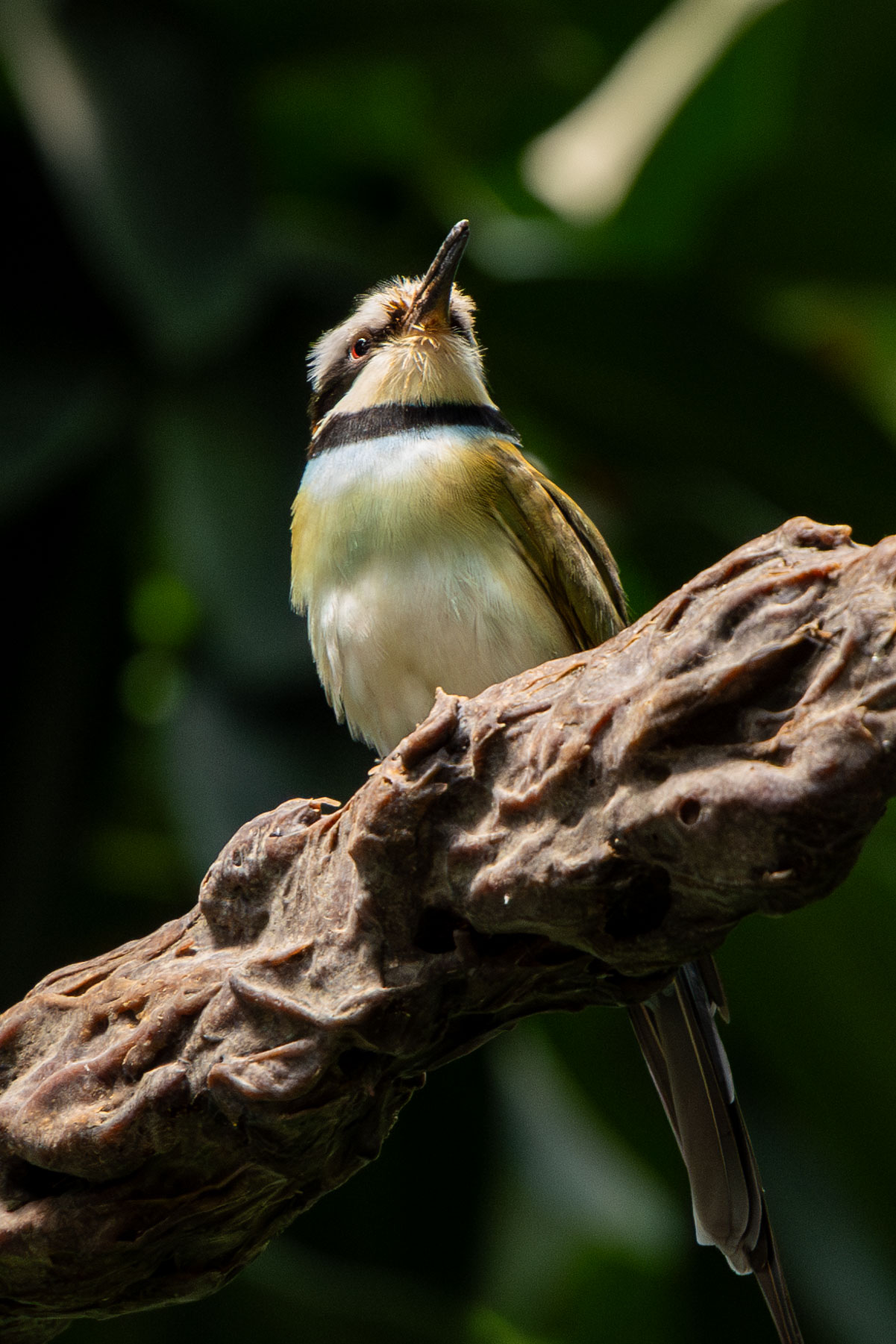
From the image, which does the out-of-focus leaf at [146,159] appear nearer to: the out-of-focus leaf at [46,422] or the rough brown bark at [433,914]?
the out-of-focus leaf at [46,422]

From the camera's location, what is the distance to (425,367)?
14.7 feet

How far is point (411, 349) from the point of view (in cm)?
451

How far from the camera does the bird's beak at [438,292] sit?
4363 mm

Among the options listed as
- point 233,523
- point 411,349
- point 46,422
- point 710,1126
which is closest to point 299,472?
point 233,523

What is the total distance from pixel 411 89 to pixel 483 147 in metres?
0.59

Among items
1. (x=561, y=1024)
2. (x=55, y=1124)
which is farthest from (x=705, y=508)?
(x=55, y=1124)

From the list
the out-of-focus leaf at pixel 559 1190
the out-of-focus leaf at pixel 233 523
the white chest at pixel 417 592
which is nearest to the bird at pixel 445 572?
the white chest at pixel 417 592

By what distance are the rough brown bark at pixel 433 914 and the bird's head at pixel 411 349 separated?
1.88m

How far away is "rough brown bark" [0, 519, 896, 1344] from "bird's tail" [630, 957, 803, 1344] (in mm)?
762

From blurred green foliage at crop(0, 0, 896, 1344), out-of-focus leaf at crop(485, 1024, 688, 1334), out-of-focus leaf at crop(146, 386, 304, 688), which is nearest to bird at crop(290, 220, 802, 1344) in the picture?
out-of-focus leaf at crop(146, 386, 304, 688)

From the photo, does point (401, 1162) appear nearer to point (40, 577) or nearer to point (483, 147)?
point (40, 577)

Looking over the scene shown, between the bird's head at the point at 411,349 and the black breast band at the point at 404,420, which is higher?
the bird's head at the point at 411,349

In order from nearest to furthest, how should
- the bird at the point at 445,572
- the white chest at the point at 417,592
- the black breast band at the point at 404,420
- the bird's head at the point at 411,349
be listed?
the bird at the point at 445,572, the white chest at the point at 417,592, the black breast band at the point at 404,420, the bird's head at the point at 411,349

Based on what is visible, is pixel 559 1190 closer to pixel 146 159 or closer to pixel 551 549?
pixel 551 549
